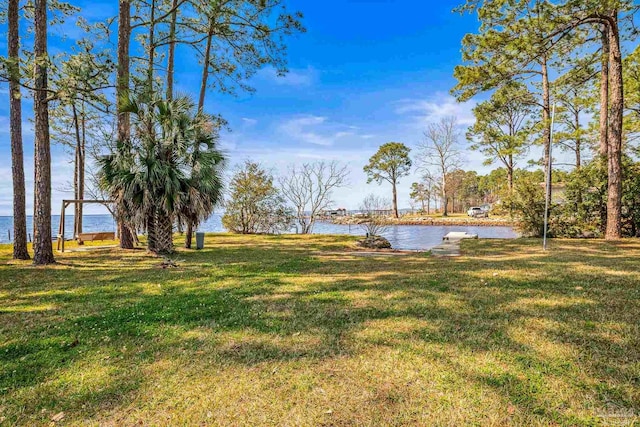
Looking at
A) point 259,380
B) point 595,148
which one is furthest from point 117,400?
point 595,148

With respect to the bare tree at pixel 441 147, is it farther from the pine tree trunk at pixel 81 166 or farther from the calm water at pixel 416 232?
the pine tree trunk at pixel 81 166

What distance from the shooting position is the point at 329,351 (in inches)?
104

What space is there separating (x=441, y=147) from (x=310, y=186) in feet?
55.4

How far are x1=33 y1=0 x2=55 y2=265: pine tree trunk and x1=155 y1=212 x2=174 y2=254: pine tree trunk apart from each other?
2.23 m

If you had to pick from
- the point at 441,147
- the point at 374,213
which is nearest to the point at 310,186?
the point at 374,213

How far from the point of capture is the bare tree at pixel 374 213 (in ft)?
36.0

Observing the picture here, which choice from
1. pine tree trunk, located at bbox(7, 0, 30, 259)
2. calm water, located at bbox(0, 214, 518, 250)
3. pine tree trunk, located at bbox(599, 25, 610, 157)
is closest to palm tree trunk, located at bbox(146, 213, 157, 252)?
calm water, located at bbox(0, 214, 518, 250)

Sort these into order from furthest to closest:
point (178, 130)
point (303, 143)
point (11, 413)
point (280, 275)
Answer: point (303, 143)
point (178, 130)
point (280, 275)
point (11, 413)

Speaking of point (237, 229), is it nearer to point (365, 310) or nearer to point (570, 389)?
point (365, 310)

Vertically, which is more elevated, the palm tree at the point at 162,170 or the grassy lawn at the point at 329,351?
the palm tree at the point at 162,170

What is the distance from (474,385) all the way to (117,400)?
7.62 feet

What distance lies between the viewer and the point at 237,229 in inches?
739

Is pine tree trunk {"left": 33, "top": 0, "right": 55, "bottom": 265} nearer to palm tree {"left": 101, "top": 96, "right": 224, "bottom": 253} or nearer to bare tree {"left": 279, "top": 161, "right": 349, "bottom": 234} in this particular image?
palm tree {"left": 101, "top": 96, "right": 224, "bottom": 253}

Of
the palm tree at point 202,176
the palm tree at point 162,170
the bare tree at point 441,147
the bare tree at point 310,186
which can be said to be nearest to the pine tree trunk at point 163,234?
the palm tree at point 162,170
